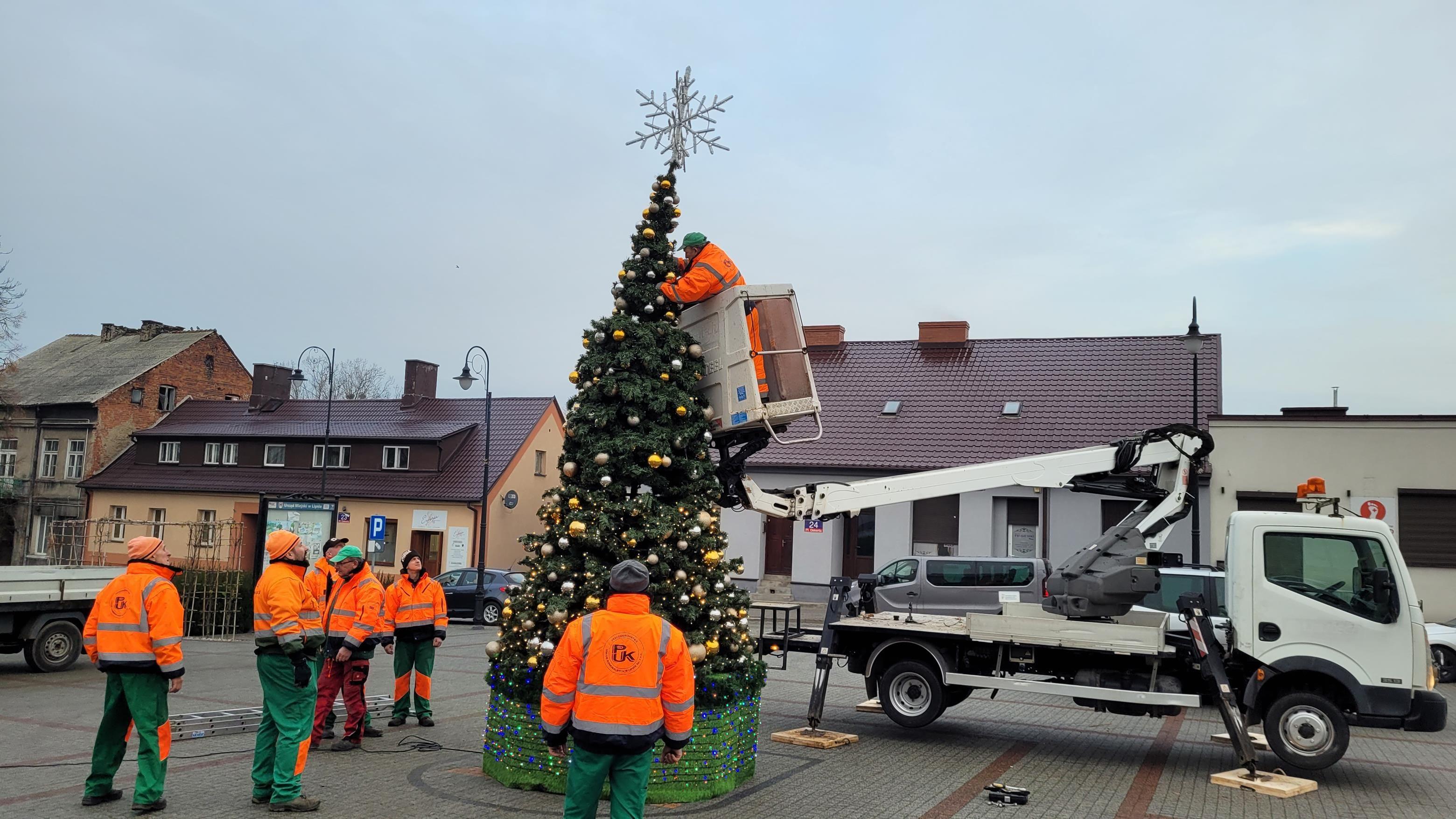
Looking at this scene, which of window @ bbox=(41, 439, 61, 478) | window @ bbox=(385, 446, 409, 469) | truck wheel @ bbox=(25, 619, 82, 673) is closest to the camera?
truck wheel @ bbox=(25, 619, 82, 673)

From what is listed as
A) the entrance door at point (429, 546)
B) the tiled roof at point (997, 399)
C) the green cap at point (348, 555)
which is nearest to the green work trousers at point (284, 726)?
the green cap at point (348, 555)

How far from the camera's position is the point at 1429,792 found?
31.4 ft

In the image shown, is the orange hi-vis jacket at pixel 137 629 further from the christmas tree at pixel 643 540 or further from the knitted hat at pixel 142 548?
the christmas tree at pixel 643 540

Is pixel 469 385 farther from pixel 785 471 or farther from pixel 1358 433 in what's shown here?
pixel 1358 433

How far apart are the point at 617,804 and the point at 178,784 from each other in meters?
4.58

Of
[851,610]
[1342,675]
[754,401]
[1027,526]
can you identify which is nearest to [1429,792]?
[1342,675]

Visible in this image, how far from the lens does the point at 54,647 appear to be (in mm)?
15477

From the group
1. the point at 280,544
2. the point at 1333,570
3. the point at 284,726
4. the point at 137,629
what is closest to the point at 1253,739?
the point at 1333,570

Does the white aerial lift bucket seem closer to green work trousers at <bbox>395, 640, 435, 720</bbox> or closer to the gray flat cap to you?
the gray flat cap

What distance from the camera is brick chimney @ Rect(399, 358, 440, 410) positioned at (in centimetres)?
4147

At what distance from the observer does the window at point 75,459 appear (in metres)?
42.8

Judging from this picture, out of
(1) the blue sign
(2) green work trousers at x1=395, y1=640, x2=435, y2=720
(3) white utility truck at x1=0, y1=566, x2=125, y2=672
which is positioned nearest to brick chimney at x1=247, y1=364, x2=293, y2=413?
(1) the blue sign

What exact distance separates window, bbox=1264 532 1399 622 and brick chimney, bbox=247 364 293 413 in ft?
135

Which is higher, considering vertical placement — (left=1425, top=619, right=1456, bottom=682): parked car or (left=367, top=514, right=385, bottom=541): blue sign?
(left=367, top=514, right=385, bottom=541): blue sign
